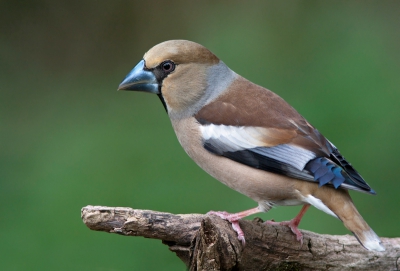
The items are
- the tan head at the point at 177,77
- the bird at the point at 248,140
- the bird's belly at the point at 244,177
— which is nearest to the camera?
the bird at the point at 248,140

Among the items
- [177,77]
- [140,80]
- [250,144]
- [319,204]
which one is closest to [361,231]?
[319,204]

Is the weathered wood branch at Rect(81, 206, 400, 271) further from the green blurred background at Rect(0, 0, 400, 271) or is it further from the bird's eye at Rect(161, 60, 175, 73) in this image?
the green blurred background at Rect(0, 0, 400, 271)

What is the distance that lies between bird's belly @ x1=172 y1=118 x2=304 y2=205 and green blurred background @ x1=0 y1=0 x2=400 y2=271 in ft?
5.40

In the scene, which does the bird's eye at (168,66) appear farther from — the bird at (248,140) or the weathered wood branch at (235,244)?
the weathered wood branch at (235,244)

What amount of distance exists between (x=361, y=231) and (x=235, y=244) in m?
0.73

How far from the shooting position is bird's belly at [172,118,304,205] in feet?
13.0

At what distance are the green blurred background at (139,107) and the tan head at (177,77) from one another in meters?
1.74

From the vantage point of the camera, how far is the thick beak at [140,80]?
4.36 meters

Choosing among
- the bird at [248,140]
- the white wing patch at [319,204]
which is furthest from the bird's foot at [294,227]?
the white wing patch at [319,204]

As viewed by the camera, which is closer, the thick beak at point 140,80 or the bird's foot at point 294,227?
the bird's foot at point 294,227

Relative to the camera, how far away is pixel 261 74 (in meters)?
7.57

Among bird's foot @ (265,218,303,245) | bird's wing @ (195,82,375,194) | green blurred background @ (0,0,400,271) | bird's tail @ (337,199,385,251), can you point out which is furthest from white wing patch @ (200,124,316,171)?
green blurred background @ (0,0,400,271)

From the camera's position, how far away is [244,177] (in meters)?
4.03

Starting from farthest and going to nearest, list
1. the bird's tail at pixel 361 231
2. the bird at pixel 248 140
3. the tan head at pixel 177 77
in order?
the tan head at pixel 177 77
the bird at pixel 248 140
the bird's tail at pixel 361 231
